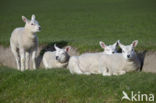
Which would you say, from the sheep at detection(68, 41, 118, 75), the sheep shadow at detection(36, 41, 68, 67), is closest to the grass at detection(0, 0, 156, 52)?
the sheep shadow at detection(36, 41, 68, 67)

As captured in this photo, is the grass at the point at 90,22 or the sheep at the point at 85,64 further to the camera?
the grass at the point at 90,22

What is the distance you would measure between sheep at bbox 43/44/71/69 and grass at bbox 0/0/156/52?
5.06ft

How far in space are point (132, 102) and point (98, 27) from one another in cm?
2158

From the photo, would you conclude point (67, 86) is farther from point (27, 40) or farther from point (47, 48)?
point (47, 48)

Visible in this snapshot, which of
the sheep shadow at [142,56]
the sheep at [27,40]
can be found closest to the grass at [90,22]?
the sheep at [27,40]

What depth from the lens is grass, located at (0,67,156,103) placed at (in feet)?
38.7

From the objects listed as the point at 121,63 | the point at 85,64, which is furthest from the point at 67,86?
the point at 121,63

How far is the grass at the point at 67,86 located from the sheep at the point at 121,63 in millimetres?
793

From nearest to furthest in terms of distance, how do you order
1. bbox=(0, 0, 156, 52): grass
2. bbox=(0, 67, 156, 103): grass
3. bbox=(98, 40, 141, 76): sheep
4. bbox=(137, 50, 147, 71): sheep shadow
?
bbox=(0, 67, 156, 103): grass → bbox=(98, 40, 141, 76): sheep → bbox=(137, 50, 147, 71): sheep shadow → bbox=(0, 0, 156, 52): grass

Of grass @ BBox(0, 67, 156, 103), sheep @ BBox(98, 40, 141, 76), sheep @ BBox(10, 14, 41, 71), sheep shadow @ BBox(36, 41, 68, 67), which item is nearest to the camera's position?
grass @ BBox(0, 67, 156, 103)

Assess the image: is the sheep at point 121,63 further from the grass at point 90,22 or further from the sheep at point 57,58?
the grass at point 90,22

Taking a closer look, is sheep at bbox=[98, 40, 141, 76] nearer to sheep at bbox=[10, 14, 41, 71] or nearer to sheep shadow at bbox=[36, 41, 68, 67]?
sheep at bbox=[10, 14, 41, 71]

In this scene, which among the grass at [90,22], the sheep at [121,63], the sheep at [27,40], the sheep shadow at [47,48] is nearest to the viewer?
the sheep at [121,63]

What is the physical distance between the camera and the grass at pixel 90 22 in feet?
85.8
